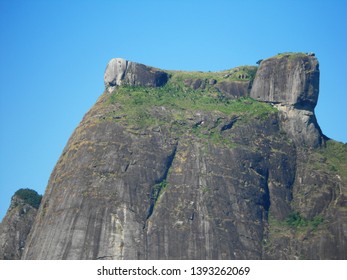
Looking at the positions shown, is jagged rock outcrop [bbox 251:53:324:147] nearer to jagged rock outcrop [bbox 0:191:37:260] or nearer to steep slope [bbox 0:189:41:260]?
steep slope [bbox 0:189:41:260]

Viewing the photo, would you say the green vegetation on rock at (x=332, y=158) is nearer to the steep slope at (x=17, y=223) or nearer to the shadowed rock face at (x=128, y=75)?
the shadowed rock face at (x=128, y=75)

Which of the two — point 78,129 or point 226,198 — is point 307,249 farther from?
point 78,129

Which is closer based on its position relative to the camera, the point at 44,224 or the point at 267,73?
the point at 44,224

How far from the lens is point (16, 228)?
507ft

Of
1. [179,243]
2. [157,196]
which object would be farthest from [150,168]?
[179,243]

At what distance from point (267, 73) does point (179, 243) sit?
39660 millimetres

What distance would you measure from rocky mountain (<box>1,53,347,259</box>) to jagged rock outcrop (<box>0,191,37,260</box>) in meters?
6.28

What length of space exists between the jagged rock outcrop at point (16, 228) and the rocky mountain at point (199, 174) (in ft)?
20.6

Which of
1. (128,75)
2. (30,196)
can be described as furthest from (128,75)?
(30,196)

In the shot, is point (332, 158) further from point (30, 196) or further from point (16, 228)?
point (16, 228)

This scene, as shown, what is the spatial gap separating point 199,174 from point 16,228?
30061 millimetres

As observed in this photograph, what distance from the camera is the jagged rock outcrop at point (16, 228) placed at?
153 m

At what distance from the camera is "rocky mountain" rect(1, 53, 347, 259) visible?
139125 mm

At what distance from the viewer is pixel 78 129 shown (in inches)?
6196
